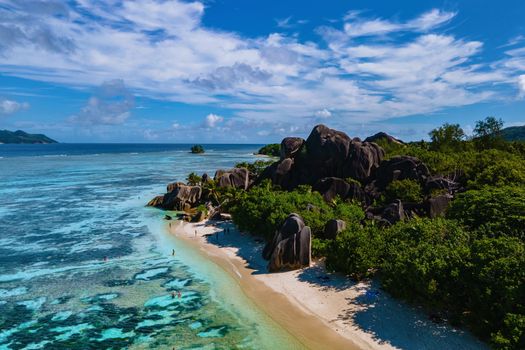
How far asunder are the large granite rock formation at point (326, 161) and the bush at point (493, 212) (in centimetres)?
1687

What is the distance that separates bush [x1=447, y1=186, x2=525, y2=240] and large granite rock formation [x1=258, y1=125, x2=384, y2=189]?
1687 cm

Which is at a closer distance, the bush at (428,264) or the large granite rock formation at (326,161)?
the bush at (428,264)

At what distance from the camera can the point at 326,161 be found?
165 feet

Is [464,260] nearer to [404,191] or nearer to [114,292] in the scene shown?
[404,191]

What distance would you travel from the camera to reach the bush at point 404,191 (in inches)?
1607

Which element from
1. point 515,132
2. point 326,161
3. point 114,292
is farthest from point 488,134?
point 515,132

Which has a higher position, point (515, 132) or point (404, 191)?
point (515, 132)

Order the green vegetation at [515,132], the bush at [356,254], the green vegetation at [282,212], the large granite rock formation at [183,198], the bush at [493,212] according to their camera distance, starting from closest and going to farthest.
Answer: the bush at [493,212]
the bush at [356,254]
the green vegetation at [282,212]
the large granite rock formation at [183,198]
the green vegetation at [515,132]

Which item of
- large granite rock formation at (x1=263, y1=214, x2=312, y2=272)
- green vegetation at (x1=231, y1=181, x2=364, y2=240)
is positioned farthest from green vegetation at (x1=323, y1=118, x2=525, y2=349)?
green vegetation at (x1=231, y1=181, x2=364, y2=240)

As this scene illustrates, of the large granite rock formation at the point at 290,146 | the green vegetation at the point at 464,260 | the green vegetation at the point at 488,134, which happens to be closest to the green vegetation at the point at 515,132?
the green vegetation at the point at 488,134

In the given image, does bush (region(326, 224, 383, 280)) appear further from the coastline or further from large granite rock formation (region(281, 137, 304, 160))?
large granite rock formation (region(281, 137, 304, 160))

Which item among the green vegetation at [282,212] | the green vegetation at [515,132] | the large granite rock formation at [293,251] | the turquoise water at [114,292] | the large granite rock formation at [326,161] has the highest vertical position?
the green vegetation at [515,132]

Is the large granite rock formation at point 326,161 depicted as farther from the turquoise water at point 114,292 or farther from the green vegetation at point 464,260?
the turquoise water at point 114,292

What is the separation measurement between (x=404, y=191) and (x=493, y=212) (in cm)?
1392
